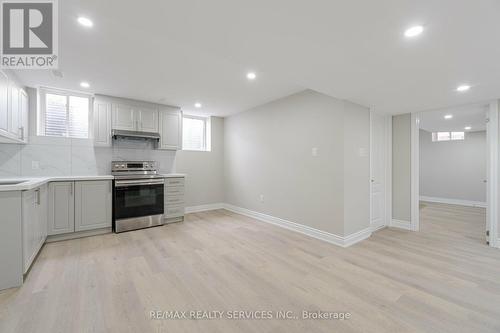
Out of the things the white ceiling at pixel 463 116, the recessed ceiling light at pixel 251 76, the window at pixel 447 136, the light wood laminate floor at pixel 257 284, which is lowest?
the light wood laminate floor at pixel 257 284

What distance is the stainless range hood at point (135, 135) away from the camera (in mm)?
3984

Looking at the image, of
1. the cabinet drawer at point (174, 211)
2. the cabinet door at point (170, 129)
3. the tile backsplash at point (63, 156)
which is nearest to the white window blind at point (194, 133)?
the cabinet door at point (170, 129)

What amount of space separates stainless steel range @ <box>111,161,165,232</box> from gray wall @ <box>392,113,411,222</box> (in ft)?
15.8

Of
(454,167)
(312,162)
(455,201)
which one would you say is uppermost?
(312,162)

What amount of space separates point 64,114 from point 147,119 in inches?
55.2

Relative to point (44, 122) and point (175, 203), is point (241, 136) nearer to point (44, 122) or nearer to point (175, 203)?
point (175, 203)

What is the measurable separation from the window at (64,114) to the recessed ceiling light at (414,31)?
504 cm

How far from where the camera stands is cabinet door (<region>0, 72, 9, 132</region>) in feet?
8.19

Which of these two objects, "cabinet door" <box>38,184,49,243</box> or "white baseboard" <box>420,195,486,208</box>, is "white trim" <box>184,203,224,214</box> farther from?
"white baseboard" <box>420,195,486,208</box>

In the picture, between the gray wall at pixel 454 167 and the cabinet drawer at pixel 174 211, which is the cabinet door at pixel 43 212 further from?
the gray wall at pixel 454 167

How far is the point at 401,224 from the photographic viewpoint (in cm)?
423

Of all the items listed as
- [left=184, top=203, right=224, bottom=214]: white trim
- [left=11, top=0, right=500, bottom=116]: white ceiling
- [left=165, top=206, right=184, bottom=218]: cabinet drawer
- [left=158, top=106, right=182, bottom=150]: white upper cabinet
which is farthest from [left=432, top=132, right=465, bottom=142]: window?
[left=165, top=206, right=184, bottom=218]: cabinet drawer

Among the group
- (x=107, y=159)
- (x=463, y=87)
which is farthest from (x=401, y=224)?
(x=107, y=159)

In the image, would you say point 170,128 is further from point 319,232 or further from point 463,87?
point 463,87
